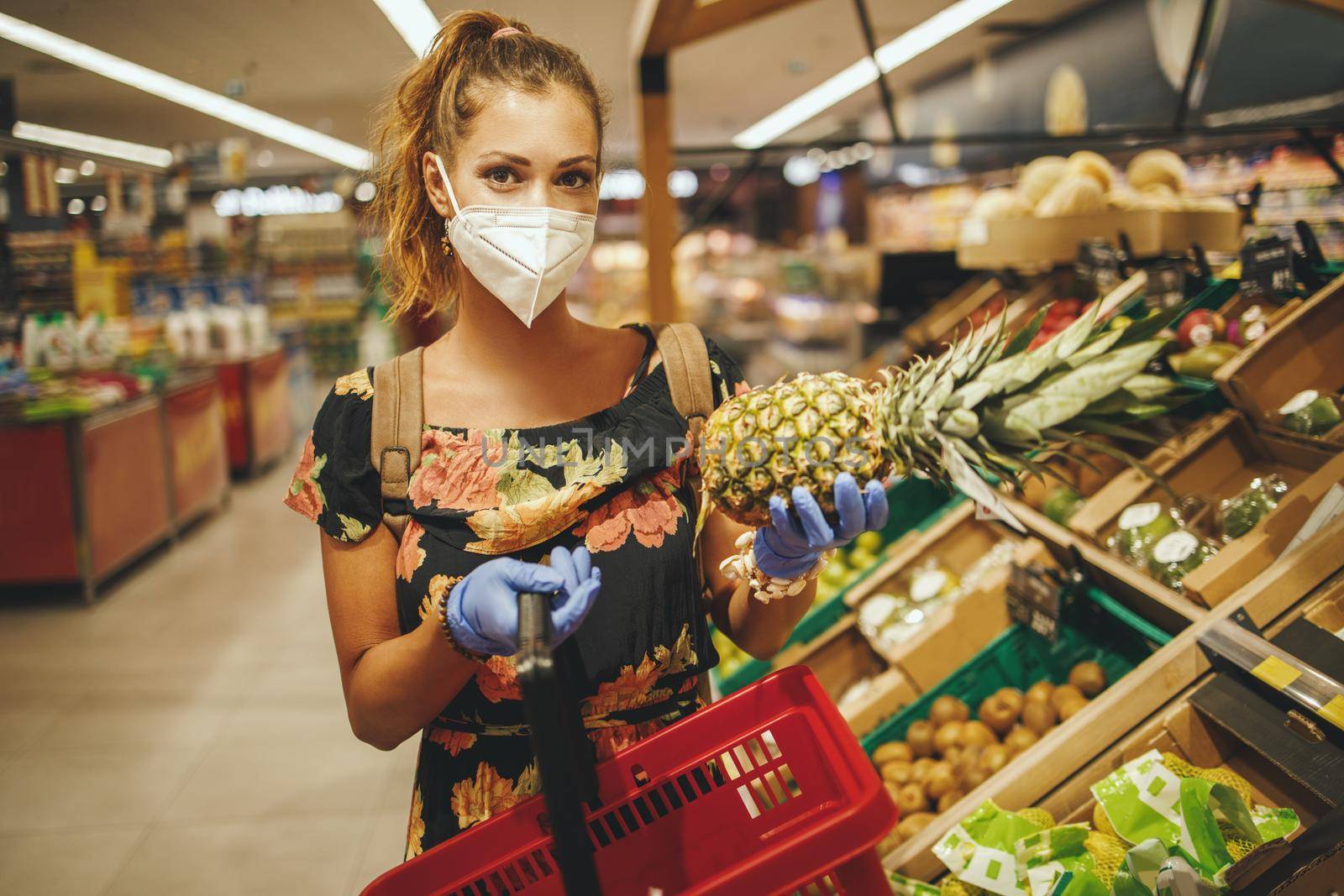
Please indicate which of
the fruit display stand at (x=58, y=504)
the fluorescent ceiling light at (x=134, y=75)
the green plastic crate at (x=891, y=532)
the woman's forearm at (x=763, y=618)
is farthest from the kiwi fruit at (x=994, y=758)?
the fruit display stand at (x=58, y=504)

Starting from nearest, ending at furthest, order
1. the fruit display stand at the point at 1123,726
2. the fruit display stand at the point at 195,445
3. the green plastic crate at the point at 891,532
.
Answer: the fruit display stand at the point at 1123,726 → the green plastic crate at the point at 891,532 → the fruit display stand at the point at 195,445

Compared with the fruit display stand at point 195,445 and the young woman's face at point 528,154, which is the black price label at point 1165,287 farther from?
the fruit display stand at point 195,445

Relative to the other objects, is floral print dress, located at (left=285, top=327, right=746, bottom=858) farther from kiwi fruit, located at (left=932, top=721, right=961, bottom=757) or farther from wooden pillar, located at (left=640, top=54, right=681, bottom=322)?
wooden pillar, located at (left=640, top=54, right=681, bottom=322)

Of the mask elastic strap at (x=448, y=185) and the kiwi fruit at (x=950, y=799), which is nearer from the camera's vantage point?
the mask elastic strap at (x=448, y=185)

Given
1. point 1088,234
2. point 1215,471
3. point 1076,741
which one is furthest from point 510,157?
point 1088,234

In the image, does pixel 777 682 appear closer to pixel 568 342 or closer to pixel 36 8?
pixel 568 342

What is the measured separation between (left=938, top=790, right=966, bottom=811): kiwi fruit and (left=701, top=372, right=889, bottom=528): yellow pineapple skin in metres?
1.26

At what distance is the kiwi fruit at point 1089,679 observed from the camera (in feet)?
7.54

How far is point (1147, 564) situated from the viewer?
2.23 metres

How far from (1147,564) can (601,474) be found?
163 centimetres

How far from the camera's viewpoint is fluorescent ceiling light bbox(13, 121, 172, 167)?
136 inches

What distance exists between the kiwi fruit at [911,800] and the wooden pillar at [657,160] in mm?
2309

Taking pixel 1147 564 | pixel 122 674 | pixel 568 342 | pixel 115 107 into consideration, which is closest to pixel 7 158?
pixel 115 107

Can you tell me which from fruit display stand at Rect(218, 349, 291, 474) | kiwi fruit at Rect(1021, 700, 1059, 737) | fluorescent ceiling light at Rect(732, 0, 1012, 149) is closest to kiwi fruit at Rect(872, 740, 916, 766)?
kiwi fruit at Rect(1021, 700, 1059, 737)
